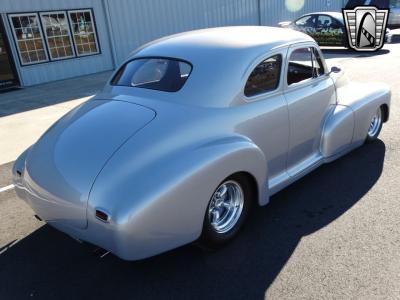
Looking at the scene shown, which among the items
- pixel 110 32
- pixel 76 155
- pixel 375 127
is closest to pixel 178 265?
pixel 76 155

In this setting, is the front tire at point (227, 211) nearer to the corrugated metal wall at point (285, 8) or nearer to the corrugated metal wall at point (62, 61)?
the corrugated metal wall at point (62, 61)

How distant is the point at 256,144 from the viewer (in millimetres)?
3459

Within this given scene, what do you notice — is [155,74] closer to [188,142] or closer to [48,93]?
[188,142]

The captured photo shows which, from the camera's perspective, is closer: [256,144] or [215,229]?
[215,229]

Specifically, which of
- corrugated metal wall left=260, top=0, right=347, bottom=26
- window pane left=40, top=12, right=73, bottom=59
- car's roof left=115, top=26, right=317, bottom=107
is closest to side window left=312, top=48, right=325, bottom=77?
car's roof left=115, top=26, right=317, bottom=107

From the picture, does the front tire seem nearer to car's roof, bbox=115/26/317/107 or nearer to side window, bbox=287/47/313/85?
car's roof, bbox=115/26/317/107

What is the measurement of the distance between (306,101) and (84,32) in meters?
10.6

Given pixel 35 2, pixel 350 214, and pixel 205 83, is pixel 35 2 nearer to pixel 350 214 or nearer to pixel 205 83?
pixel 205 83

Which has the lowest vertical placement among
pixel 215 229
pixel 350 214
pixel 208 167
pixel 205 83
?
pixel 350 214

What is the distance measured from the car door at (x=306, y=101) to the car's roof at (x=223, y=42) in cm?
22

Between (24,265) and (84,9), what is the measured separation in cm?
1103

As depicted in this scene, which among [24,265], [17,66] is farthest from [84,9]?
[24,265]

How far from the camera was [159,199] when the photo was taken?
260 centimetres

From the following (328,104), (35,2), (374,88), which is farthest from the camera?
(35,2)
